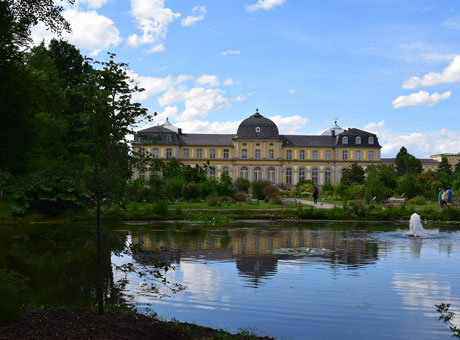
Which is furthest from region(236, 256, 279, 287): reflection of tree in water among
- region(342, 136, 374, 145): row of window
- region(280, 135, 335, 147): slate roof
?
region(342, 136, 374, 145): row of window

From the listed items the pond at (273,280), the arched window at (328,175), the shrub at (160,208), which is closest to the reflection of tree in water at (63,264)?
the pond at (273,280)

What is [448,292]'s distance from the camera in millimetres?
7730

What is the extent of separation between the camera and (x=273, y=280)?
8586mm

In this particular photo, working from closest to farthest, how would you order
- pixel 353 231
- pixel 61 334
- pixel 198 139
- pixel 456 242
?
pixel 61 334
pixel 456 242
pixel 353 231
pixel 198 139

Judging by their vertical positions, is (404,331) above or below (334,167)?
below

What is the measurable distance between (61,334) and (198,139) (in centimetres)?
6538

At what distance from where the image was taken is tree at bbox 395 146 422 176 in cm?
8017

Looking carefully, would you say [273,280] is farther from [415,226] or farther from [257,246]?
[415,226]

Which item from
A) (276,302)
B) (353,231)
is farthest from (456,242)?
(276,302)

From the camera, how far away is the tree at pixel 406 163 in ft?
263

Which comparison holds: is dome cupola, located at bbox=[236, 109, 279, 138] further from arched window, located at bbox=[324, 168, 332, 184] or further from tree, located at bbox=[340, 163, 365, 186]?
tree, located at bbox=[340, 163, 365, 186]

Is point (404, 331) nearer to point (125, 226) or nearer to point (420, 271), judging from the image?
point (420, 271)

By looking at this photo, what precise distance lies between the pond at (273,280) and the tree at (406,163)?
67.6 m

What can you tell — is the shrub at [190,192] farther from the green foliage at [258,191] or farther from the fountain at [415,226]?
the fountain at [415,226]
